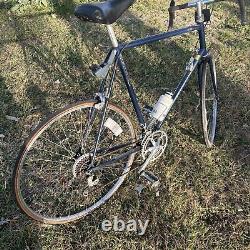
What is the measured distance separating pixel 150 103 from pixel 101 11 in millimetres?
2489

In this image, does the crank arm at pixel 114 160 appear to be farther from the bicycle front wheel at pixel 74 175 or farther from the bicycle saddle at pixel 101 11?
the bicycle saddle at pixel 101 11

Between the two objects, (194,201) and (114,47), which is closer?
(114,47)

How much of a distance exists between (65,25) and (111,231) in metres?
4.38

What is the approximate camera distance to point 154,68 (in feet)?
18.8

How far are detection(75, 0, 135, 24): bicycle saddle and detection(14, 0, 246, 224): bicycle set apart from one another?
0.01 metres

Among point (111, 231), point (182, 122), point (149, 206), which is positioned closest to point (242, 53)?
point (182, 122)

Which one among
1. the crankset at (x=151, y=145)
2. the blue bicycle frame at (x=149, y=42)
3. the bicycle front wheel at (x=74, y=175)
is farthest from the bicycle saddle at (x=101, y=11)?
the crankset at (x=151, y=145)

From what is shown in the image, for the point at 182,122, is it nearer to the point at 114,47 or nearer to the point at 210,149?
the point at 210,149

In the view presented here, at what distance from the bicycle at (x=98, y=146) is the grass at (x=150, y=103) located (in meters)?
0.19

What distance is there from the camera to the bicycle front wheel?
11.1ft

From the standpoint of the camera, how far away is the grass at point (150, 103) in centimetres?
354

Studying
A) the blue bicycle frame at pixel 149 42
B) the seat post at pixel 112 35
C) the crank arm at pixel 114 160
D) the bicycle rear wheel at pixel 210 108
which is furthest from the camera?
the bicycle rear wheel at pixel 210 108

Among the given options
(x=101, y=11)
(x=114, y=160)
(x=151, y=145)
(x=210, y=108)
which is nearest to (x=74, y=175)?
(x=114, y=160)

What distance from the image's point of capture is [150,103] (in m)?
5.12
